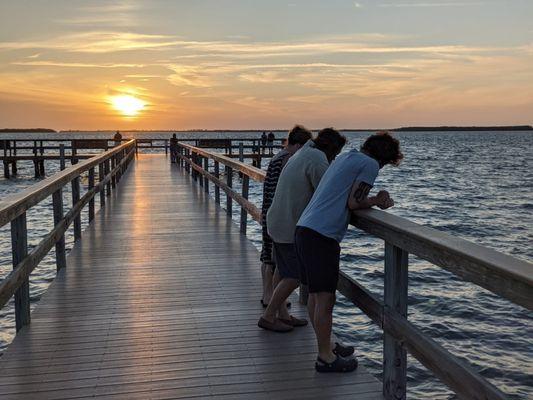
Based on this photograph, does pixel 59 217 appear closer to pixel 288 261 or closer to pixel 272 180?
pixel 272 180

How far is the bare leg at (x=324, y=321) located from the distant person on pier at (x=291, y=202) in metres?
0.53

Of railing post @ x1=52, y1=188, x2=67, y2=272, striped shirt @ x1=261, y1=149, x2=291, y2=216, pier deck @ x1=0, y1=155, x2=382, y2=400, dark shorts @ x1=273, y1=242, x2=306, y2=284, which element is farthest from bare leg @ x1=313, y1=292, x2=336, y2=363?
railing post @ x1=52, y1=188, x2=67, y2=272

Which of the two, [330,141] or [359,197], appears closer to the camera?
[359,197]

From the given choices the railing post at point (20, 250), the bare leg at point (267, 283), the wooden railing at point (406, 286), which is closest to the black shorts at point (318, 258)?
the wooden railing at point (406, 286)

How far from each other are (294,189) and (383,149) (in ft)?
2.97

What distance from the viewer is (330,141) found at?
4129 millimetres

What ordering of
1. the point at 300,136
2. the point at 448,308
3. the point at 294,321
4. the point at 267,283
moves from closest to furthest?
the point at 300,136 < the point at 294,321 < the point at 267,283 < the point at 448,308

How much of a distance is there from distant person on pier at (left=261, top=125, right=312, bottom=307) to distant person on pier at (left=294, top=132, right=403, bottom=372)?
1004mm

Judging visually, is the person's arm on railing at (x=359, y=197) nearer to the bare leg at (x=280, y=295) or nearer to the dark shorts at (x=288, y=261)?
the dark shorts at (x=288, y=261)

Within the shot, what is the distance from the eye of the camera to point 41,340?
454cm

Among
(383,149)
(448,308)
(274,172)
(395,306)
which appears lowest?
(448,308)

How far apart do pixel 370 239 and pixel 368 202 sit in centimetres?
1481

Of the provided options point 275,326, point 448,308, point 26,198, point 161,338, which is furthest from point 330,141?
point 448,308

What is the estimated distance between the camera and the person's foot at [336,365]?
3912 mm
